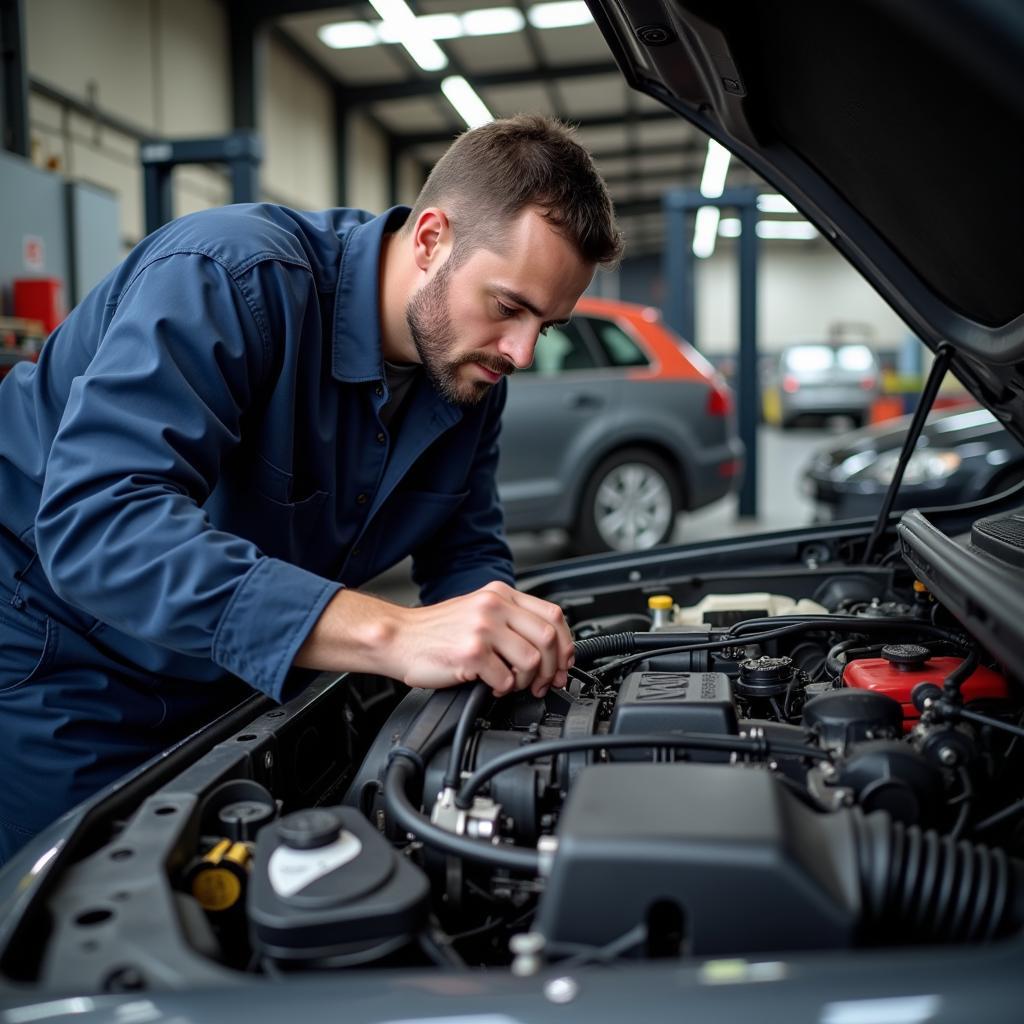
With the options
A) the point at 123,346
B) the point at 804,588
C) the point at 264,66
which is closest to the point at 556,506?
the point at 804,588

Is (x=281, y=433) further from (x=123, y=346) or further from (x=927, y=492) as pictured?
(x=927, y=492)

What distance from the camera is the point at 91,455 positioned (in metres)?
1.10

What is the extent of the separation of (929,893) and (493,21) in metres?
10.3

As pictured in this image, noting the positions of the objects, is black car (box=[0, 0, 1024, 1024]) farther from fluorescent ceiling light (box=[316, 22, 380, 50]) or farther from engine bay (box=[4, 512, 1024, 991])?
fluorescent ceiling light (box=[316, 22, 380, 50])

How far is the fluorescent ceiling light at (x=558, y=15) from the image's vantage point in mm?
9373

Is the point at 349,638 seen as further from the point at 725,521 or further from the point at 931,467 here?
the point at 725,521

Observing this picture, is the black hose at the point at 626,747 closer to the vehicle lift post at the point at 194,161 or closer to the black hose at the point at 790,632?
the black hose at the point at 790,632

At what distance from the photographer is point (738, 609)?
1.70 m

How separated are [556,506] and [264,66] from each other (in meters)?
6.64

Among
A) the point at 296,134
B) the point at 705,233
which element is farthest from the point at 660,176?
the point at 296,134

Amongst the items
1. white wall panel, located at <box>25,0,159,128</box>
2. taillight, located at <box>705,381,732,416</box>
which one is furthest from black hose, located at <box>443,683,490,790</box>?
white wall panel, located at <box>25,0,159,128</box>

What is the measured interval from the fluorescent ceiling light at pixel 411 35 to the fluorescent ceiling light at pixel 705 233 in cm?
785

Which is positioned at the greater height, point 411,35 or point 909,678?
point 411,35

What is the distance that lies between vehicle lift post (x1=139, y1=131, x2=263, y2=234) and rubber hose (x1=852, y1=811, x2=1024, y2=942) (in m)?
4.86
